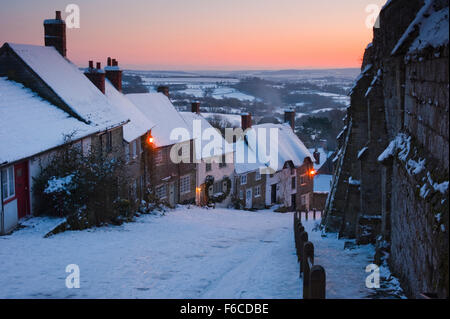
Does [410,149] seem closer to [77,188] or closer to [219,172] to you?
[77,188]

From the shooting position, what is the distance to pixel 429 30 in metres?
7.64

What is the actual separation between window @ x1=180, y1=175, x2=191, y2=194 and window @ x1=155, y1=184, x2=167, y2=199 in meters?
2.04

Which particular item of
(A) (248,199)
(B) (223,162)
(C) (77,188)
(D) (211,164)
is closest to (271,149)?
(A) (248,199)

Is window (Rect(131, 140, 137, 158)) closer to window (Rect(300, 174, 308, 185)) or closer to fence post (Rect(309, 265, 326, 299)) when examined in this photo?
window (Rect(300, 174, 308, 185))

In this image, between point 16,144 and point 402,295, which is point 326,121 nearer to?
point 16,144

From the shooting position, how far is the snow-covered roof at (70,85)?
22641 mm

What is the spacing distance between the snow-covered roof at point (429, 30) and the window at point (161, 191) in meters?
25.2

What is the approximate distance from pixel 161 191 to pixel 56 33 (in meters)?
12.1

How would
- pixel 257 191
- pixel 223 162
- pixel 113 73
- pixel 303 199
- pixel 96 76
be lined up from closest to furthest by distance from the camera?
pixel 96 76
pixel 113 73
pixel 223 162
pixel 257 191
pixel 303 199

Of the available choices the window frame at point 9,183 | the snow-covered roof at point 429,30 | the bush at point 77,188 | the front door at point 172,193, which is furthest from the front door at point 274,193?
the snow-covered roof at point 429,30

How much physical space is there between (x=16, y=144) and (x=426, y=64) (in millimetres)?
13689

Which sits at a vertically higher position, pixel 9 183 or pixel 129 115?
pixel 129 115

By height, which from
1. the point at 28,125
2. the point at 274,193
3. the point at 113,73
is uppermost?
the point at 113,73

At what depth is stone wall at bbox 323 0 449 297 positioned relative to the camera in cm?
→ 641
